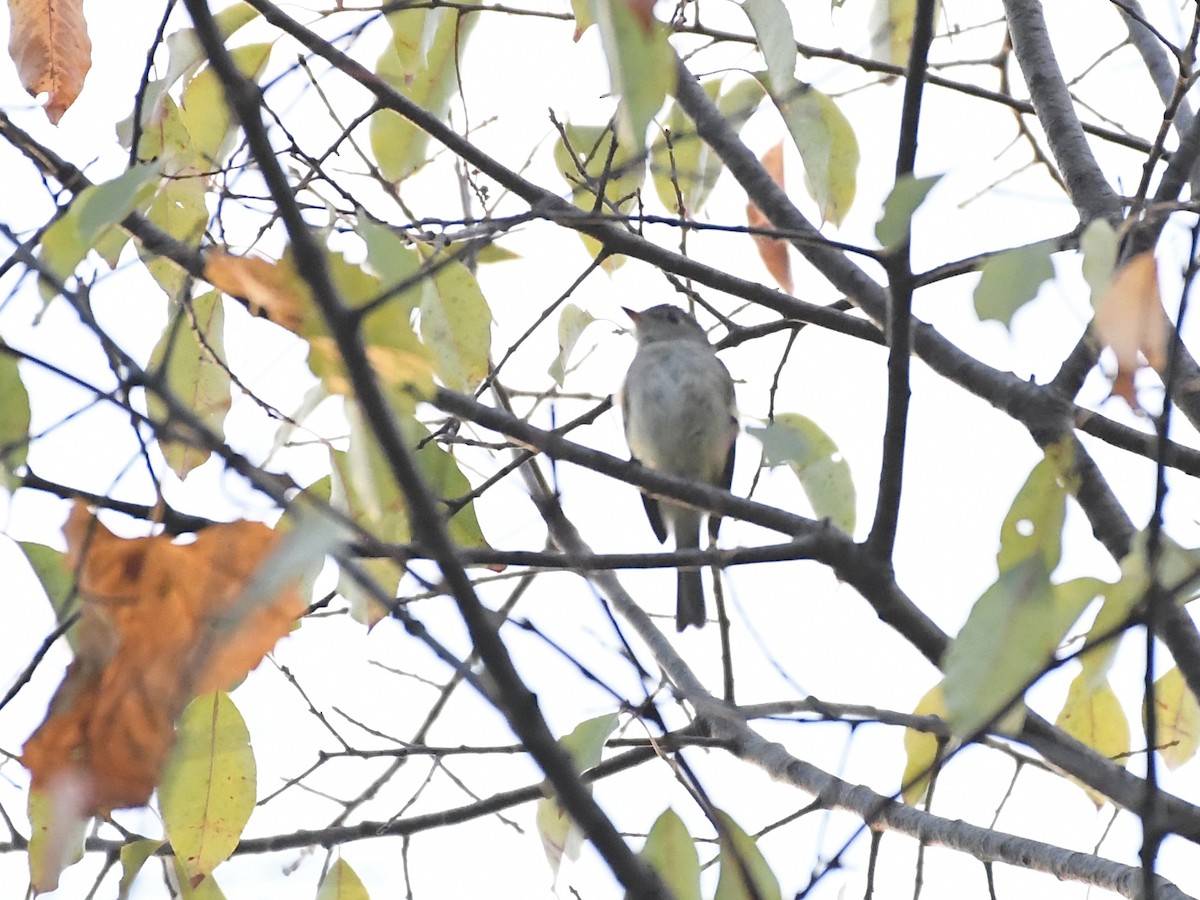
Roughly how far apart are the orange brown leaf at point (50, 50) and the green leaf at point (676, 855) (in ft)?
5.31

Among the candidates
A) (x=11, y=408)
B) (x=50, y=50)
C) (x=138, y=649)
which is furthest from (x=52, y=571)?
(x=50, y=50)

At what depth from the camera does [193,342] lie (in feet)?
9.58

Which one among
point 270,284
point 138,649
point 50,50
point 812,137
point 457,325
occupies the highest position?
point 812,137

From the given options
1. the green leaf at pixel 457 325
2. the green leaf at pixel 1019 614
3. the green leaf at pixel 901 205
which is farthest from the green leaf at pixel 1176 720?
the green leaf at pixel 901 205

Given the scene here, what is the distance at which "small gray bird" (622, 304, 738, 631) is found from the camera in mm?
6102

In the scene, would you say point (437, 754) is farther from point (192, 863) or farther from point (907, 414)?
point (907, 414)

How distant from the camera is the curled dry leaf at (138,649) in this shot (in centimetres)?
164

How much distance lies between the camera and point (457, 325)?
2633 millimetres

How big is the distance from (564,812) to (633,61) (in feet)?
4.79

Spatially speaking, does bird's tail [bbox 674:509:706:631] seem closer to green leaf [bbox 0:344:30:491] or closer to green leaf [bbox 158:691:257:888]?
green leaf [bbox 158:691:257:888]

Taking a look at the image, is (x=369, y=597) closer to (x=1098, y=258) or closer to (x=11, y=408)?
(x=11, y=408)

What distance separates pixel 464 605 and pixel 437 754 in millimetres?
2054

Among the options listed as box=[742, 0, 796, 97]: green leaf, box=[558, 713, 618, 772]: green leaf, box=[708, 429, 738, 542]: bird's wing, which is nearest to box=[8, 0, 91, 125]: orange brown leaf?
box=[742, 0, 796, 97]: green leaf

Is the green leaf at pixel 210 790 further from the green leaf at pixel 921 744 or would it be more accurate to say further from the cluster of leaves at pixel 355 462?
the green leaf at pixel 921 744
